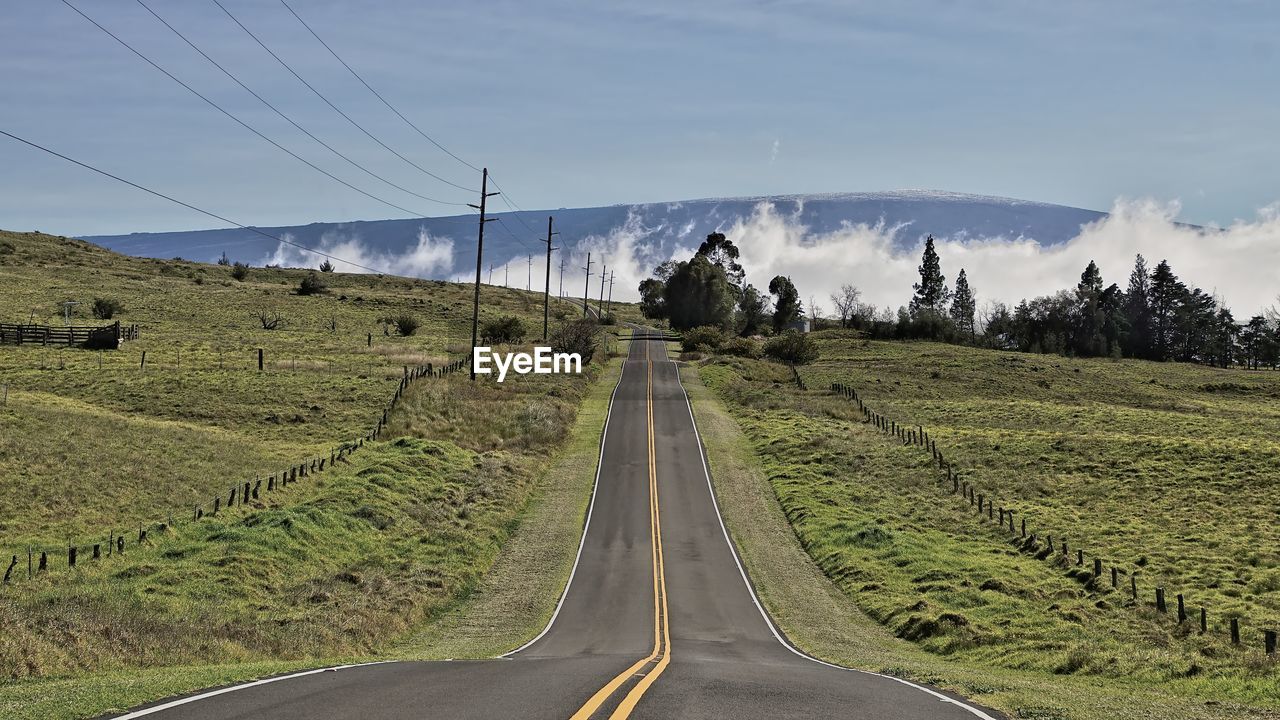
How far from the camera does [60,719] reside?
13047mm

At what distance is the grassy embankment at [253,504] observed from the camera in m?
21.0

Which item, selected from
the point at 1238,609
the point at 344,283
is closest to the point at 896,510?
the point at 1238,609

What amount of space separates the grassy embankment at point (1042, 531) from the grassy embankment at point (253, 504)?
1224 centimetres

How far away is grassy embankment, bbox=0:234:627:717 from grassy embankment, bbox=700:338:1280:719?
1224 cm

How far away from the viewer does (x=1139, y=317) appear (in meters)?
190

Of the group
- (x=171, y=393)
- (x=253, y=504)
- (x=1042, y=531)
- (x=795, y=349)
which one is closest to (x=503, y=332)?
(x=795, y=349)

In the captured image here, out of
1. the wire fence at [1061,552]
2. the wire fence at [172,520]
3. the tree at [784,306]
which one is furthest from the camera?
the tree at [784,306]

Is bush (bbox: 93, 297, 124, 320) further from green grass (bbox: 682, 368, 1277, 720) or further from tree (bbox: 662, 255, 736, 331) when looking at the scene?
tree (bbox: 662, 255, 736, 331)

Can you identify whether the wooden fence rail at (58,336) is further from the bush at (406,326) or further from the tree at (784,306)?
the tree at (784,306)

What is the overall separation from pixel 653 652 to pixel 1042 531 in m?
25.7

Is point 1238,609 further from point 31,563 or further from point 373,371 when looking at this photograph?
point 373,371

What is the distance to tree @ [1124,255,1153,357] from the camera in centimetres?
18300

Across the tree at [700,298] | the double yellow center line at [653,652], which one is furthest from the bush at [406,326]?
the double yellow center line at [653,652]

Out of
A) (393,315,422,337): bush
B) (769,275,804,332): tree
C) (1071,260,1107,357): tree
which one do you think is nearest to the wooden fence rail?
(393,315,422,337): bush
